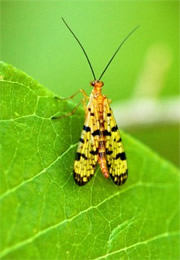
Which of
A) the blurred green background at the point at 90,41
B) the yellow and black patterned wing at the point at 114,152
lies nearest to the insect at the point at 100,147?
the yellow and black patterned wing at the point at 114,152

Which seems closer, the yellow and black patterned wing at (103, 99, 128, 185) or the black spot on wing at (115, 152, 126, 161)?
the yellow and black patterned wing at (103, 99, 128, 185)

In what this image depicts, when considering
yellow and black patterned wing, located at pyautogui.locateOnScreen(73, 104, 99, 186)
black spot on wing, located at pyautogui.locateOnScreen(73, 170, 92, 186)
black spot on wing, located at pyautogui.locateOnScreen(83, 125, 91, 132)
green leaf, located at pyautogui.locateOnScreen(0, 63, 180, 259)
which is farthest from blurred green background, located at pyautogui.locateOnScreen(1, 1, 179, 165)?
black spot on wing, located at pyautogui.locateOnScreen(73, 170, 92, 186)

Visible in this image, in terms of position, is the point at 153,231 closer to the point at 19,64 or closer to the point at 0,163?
the point at 0,163

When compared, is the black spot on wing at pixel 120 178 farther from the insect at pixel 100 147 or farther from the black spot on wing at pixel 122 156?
the black spot on wing at pixel 122 156

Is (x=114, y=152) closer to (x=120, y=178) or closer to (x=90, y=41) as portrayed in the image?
(x=120, y=178)

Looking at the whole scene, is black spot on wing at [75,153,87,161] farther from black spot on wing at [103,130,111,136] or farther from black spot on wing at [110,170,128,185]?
black spot on wing at [103,130,111,136]

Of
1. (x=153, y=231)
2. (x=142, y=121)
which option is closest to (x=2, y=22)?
(x=142, y=121)
